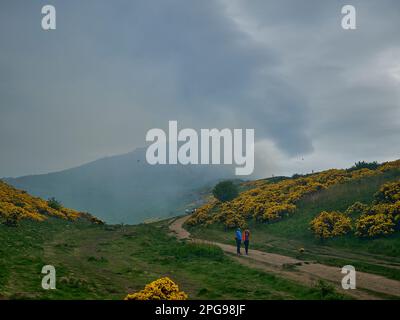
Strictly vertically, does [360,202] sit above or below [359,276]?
above

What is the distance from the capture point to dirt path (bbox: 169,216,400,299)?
699 inches

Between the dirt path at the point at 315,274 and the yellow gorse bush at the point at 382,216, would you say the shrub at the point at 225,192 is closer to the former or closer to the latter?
the yellow gorse bush at the point at 382,216

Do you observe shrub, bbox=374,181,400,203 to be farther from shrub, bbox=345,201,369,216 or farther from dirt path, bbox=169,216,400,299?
dirt path, bbox=169,216,400,299

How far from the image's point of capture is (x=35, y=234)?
122ft

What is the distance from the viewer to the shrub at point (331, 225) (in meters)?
35.8

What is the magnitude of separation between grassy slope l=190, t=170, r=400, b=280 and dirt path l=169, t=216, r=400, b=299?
1.51 meters

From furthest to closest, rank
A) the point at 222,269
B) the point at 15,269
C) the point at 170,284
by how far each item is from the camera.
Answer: the point at 222,269
the point at 15,269
the point at 170,284

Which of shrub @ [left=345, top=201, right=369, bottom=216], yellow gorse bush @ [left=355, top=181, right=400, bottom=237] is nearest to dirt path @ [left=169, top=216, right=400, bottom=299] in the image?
yellow gorse bush @ [left=355, top=181, right=400, bottom=237]

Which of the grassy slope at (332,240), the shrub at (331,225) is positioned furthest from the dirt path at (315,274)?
the shrub at (331,225)

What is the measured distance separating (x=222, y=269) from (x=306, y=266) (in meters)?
6.07

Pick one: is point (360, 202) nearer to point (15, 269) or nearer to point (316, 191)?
point (316, 191)

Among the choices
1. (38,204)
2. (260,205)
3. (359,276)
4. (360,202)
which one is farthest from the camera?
(38,204)
